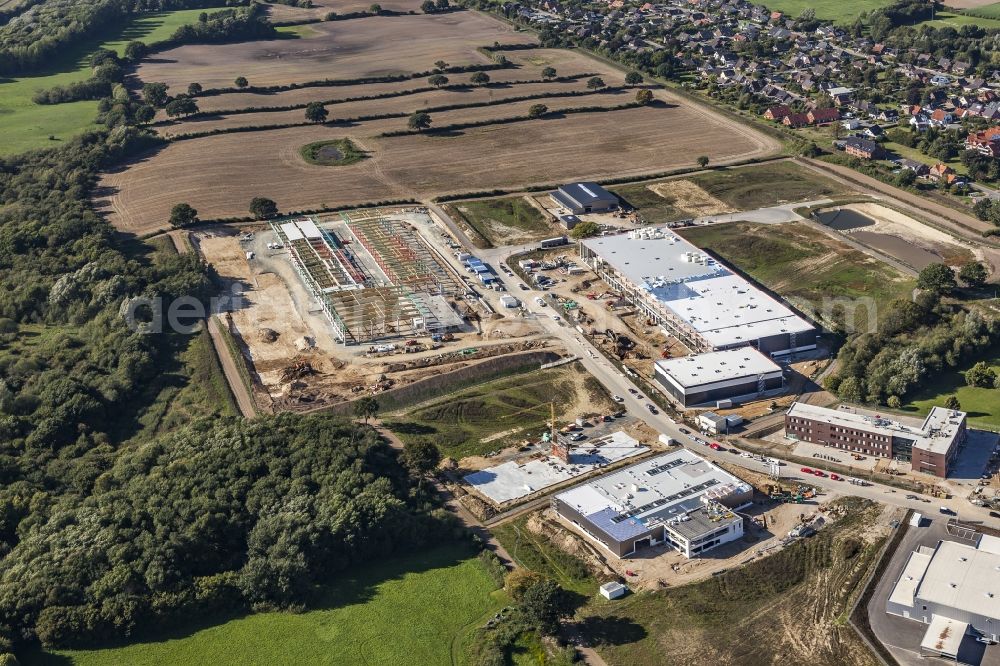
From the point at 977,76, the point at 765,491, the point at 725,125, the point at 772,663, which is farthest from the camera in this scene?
the point at 977,76

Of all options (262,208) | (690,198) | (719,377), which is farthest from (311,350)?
(690,198)

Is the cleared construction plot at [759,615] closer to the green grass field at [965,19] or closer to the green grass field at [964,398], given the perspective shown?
the green grass field at [964,398]

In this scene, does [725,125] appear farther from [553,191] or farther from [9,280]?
[9,280]

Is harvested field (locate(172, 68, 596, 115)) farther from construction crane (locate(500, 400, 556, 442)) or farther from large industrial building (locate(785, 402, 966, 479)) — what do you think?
large industrial building (locate(785, 402, 966, 479))

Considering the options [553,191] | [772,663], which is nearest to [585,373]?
[772,663]

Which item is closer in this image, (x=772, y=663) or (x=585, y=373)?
(x=772, y=663)

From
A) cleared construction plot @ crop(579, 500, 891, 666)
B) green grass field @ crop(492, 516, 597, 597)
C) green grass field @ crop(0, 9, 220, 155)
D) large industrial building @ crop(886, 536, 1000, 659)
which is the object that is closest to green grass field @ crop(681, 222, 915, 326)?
large industrial building @ crop(886, 536, 1000, 659)

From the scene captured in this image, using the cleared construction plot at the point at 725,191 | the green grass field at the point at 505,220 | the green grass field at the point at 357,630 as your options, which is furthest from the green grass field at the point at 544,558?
the cleared construction plot at the point at 725,191
